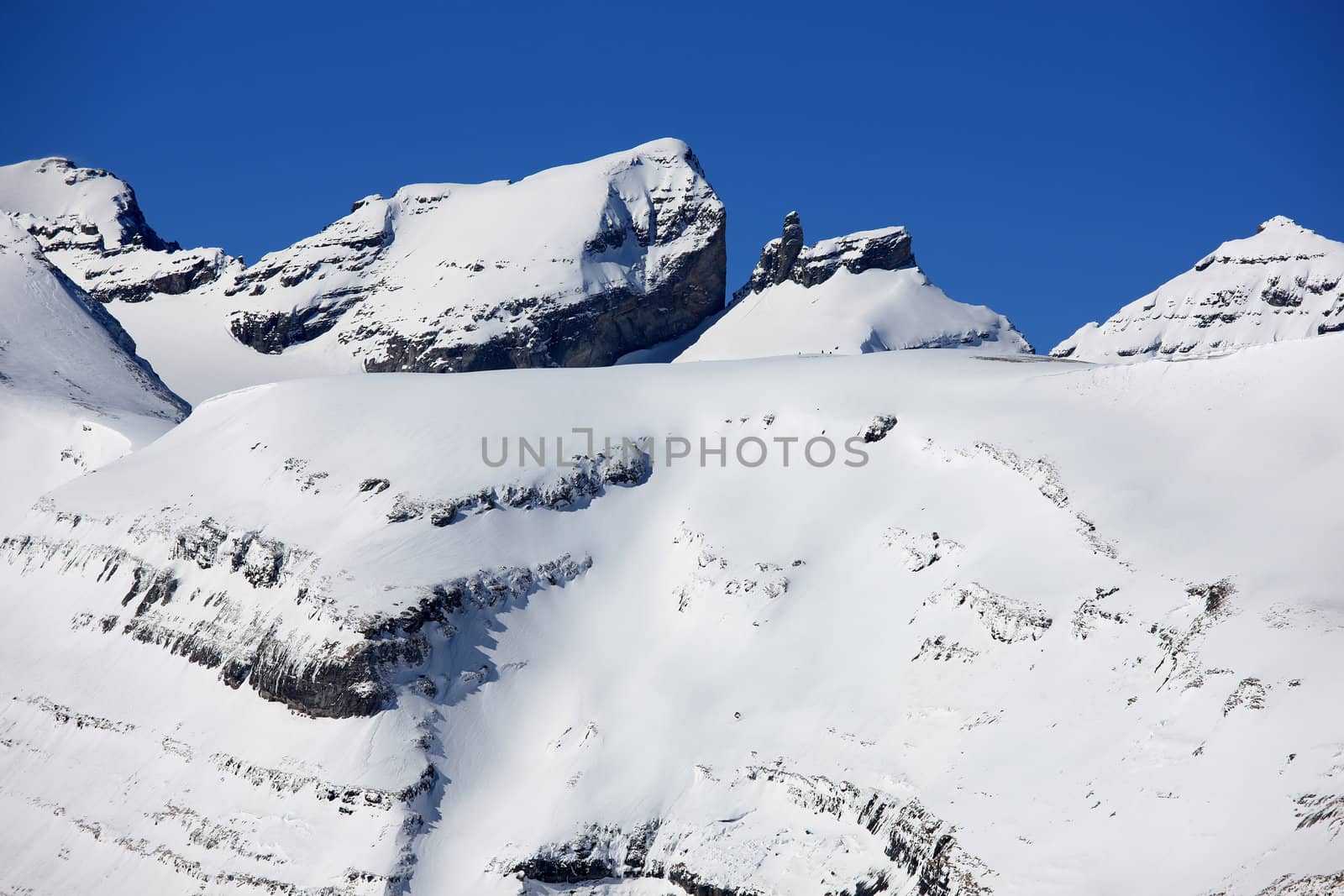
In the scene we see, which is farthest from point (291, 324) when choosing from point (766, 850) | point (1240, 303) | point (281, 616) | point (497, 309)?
point (766, 850)

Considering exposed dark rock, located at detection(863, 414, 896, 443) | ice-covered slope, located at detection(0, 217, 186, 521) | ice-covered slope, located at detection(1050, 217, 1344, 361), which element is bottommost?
exposed dark rock, located at detection(863, 414, 896, 443)

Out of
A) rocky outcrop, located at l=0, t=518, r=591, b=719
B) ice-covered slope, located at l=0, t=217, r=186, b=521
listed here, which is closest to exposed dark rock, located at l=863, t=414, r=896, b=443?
rocky outcrop, located at l=0, t=518, r=591, b=719

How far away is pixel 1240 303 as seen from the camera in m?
186

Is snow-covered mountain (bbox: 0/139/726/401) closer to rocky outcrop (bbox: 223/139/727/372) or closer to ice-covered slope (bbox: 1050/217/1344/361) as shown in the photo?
rocky outcrop (bbox: 223/139/727/372)

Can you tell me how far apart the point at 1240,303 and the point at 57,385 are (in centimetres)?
13905

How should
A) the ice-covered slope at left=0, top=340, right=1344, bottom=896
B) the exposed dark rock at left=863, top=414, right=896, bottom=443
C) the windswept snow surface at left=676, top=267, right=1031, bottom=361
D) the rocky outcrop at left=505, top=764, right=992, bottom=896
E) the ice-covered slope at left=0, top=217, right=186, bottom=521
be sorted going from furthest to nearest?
1. the windswept snow surface at left=676, top=267, right=1031, bottom=361
2. the ice-covered slope at left=0, top=217, right=186, bottom=521
3. the exposed dark rock at left=863, top=414, right=896, bottom=443
4. the rocky outcrop at left=505, top=764, right=992, bottom=896
5. the ice-covered slope at left=0, top=340, right=1344, bottom=896

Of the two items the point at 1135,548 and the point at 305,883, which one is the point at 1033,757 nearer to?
the point at 1135,548

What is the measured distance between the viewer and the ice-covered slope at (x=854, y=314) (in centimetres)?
17762

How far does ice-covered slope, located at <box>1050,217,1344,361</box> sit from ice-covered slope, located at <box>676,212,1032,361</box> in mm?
14540

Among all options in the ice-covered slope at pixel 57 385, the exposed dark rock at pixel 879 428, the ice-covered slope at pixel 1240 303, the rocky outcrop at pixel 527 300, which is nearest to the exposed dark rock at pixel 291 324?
the rocky outcrop at pixel 527 300

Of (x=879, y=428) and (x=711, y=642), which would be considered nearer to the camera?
(x=711, y=642)

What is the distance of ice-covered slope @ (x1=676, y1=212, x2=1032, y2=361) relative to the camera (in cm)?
17762

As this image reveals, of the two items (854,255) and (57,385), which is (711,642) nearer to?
(57,385)

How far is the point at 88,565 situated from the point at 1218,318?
14295 cm
